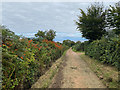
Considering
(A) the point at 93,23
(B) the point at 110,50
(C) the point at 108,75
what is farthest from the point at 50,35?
(C) the point at 108,75

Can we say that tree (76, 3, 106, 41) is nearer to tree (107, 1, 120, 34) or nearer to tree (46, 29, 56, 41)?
tree (107, 1, 120, 34)

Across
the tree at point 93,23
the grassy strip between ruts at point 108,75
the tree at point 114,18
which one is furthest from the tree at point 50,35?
the grassy strip between ruts at point 108,75

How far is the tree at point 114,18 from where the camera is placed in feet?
40.8

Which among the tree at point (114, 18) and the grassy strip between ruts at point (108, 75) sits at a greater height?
the tree at point (114, 18)

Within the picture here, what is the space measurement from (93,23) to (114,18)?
287 cm

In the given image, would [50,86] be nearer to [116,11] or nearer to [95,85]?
[95,85]

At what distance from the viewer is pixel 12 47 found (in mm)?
3371

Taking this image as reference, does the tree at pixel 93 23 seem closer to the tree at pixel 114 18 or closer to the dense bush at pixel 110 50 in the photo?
the tree at pixel 114 18

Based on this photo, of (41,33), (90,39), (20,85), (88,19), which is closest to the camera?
(20,85)

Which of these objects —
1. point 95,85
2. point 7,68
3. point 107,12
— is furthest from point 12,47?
point 107,12

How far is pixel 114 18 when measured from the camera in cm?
1314

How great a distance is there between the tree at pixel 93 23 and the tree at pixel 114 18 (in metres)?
0.85

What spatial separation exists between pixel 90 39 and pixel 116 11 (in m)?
5.39

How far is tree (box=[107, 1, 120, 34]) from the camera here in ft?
40.8
